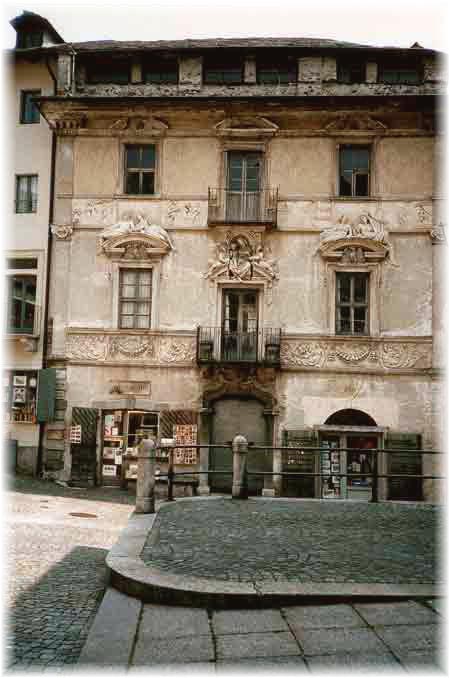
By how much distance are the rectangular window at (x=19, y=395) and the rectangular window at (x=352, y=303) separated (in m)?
9.26

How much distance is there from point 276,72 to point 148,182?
16.6 ft

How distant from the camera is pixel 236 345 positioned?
17125mm

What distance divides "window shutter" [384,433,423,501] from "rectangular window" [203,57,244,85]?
11.5m

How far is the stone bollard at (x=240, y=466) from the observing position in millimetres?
10867

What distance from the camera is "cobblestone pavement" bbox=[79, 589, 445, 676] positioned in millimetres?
4242

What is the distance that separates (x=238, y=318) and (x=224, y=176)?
4.21m

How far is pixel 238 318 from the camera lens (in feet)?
57.3

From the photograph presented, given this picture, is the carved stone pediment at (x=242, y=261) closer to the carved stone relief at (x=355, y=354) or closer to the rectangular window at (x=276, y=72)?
the carved stone relief at (x=355, y=354)

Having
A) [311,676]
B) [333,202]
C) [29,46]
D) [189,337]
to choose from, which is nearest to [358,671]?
[311,676]

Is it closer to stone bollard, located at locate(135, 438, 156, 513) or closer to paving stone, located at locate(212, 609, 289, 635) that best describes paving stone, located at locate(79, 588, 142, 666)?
paving stone, located at locate(212, 609, 289, 635)

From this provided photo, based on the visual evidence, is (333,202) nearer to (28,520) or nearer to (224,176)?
(224,176)

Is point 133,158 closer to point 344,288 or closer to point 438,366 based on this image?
point 344,288

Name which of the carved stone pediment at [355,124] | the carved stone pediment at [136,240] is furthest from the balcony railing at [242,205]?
the carved stone pediment at [355,124]

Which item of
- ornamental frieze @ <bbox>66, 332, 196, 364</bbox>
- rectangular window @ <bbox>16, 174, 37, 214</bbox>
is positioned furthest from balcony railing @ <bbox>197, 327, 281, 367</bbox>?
rectangular window @ <bbox>16, 174, 37, 214</bbox>
